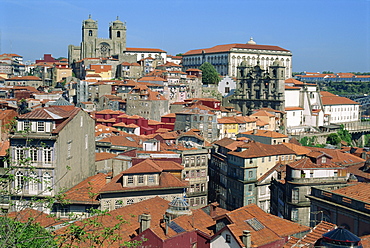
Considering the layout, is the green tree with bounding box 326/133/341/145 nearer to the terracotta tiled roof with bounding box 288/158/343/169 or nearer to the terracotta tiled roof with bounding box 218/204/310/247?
the terracotta tiled roof with bounding box 288/158/343/169

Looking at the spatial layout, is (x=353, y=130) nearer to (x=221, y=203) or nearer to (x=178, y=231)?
(x=221, y=203)

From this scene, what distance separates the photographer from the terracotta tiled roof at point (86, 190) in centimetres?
2942

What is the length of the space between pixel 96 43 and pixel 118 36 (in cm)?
608

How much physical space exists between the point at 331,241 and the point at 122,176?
748 inches

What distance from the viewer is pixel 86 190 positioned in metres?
30.6

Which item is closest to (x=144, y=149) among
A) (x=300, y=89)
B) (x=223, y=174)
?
(x=223, y=174)

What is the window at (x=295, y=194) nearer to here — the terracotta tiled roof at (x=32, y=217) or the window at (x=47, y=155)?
the window at (x=47, y=155)

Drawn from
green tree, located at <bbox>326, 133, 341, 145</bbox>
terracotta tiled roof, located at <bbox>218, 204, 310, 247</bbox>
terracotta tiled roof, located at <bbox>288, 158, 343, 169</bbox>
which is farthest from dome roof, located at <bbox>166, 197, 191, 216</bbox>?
green tree, located at <bbox>326, 133, 341, 145</bbox>

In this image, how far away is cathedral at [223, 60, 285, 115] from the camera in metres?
88.8

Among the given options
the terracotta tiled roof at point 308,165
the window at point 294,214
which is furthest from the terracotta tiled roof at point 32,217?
the terracotta tiled roof at point 308,165

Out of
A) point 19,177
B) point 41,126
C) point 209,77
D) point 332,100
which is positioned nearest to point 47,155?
point 41,126

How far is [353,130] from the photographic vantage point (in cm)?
10219

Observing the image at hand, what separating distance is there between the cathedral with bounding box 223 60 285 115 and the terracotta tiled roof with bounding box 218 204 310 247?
6424 centimetres

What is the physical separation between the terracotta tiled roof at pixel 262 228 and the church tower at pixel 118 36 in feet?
330
